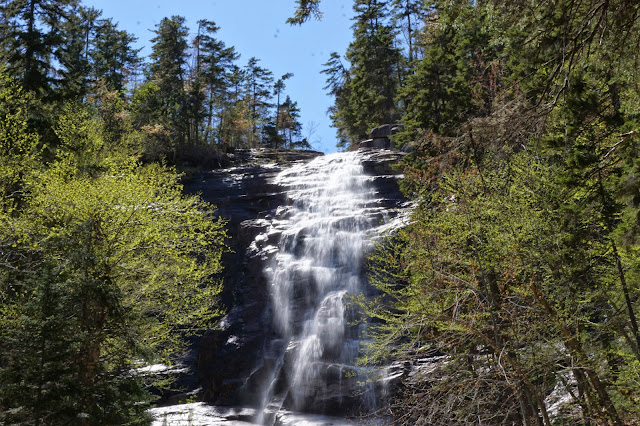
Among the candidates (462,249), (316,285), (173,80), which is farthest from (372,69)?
(462,249)

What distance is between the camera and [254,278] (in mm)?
24703

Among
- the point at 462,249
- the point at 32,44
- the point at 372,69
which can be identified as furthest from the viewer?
the point at 372,69

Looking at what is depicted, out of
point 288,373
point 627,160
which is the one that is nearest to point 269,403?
point 288,373

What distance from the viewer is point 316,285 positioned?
74.7ft

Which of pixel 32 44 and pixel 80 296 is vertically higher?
pixel 32 44

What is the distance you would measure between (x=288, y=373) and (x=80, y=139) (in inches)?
508

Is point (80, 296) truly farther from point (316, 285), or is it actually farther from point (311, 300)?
point (316, 285)

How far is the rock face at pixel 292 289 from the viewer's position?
64.5 ft

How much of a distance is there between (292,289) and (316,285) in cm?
117

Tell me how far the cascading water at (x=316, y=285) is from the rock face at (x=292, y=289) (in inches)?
1.8

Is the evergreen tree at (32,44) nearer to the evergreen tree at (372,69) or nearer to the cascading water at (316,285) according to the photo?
the cascading water at (316,285)

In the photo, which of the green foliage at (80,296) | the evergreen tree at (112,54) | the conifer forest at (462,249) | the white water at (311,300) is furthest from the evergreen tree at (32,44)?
the evergreen tree at (112,54)

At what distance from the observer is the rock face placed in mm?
19672

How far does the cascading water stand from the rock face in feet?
0.15
